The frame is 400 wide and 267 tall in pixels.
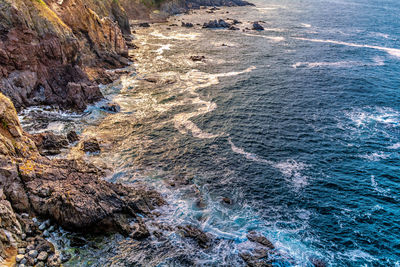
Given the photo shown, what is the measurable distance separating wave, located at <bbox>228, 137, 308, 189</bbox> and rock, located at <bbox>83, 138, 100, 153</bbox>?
17869mm

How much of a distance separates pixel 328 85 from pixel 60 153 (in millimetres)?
52612

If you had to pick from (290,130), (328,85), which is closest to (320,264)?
(290,130)

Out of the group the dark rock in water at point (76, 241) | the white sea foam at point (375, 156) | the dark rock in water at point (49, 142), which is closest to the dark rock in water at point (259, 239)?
the dark rock in water at point (76, 241)

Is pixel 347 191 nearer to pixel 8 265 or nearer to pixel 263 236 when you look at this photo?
pixel 263 236

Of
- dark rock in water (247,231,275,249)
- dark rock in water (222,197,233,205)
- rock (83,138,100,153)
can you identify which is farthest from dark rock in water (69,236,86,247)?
dark rock in water (247,231,275,249)

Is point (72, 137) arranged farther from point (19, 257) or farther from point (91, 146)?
point (19, 257)

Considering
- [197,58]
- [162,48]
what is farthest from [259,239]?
[162,48]

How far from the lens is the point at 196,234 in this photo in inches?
978

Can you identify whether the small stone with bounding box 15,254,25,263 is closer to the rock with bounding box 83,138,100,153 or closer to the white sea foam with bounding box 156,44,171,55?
the rock with bounding box 83,138,100,153

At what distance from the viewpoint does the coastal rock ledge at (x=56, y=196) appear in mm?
23050

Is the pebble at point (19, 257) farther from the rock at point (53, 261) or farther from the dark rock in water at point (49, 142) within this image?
the dark rock in water at point (49, 142)

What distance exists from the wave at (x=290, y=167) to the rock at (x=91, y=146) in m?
17.9

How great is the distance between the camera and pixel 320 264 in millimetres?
22719

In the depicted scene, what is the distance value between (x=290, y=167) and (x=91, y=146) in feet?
82.2
